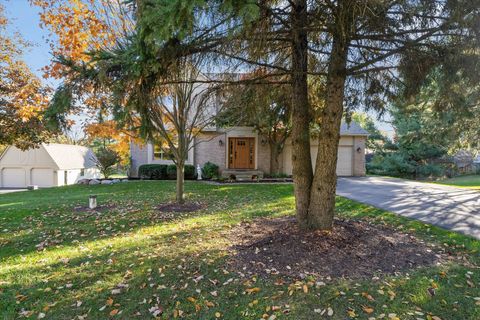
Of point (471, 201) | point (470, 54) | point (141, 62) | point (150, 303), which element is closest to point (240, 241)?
point (150, 303)

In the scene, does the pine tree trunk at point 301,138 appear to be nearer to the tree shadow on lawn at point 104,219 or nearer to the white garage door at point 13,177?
the tree shadow on lawn at point 104,219

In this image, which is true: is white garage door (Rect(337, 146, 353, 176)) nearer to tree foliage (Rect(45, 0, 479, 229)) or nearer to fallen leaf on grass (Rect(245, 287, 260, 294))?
tree foliage (Rect(45, 0, 479, 229))

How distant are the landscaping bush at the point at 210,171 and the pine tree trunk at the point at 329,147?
1184cm

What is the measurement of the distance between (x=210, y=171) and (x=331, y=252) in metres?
12.6

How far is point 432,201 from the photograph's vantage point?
9055mm

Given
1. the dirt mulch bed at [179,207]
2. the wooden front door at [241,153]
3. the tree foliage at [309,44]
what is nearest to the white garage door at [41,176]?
the wooden front door at [241,153]

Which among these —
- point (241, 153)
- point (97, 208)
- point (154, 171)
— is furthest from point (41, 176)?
point (97, 208)

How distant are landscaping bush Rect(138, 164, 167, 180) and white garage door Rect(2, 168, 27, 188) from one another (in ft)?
72.3

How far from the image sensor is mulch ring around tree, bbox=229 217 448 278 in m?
3.86

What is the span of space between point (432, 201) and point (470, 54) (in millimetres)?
6530

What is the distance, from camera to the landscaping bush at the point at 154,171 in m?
16.5

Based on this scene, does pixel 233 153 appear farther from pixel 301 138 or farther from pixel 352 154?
pixel 301 138

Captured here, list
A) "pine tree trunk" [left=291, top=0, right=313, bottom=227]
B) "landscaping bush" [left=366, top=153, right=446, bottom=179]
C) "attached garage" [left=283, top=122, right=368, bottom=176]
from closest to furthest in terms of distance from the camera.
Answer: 1. "pine tree trunk" [left=291, top=0, right=313, bottom=227]
2. "attached garage" [left=283, top=122, right=368, bottom=176]
3. "landscaping bush" [left=366, top=153, right=446, bottom=179]

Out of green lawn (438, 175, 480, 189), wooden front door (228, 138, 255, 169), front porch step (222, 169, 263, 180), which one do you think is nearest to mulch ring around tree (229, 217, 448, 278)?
front porch step (222, 169, 263, 180)
